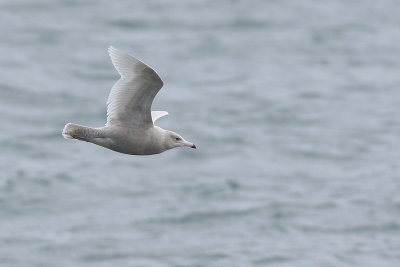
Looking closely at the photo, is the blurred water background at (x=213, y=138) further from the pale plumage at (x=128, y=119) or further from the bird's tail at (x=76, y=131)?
the bird's tail at (x=76, y=131)

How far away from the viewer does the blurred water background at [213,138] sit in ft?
81.1

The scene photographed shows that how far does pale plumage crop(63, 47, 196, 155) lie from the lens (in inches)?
447

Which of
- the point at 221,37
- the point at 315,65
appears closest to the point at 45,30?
the point at 221,37

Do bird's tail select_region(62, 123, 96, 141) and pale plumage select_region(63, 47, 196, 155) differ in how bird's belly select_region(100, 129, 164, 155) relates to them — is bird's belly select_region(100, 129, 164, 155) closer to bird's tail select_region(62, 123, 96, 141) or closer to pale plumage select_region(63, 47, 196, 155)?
pale plumage select_region(63, 47, 196, 155)

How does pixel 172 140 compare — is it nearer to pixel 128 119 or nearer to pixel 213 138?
pixel 128 119

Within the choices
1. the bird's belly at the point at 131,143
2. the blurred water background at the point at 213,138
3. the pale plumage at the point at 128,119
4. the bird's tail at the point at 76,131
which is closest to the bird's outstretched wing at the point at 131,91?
the pale plumage at the point at 128,119

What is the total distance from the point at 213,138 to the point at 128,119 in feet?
62.5

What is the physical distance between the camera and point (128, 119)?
11.6m

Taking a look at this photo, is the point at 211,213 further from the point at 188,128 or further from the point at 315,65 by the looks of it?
the point at 315,65

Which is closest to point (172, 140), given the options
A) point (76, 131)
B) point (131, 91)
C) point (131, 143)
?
point (131, 143)

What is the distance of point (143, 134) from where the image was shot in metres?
11.6

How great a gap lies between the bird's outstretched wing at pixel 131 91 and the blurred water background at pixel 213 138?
459 inches

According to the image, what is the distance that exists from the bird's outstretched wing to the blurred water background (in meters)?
11.7

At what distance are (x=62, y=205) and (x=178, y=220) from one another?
2527mm
